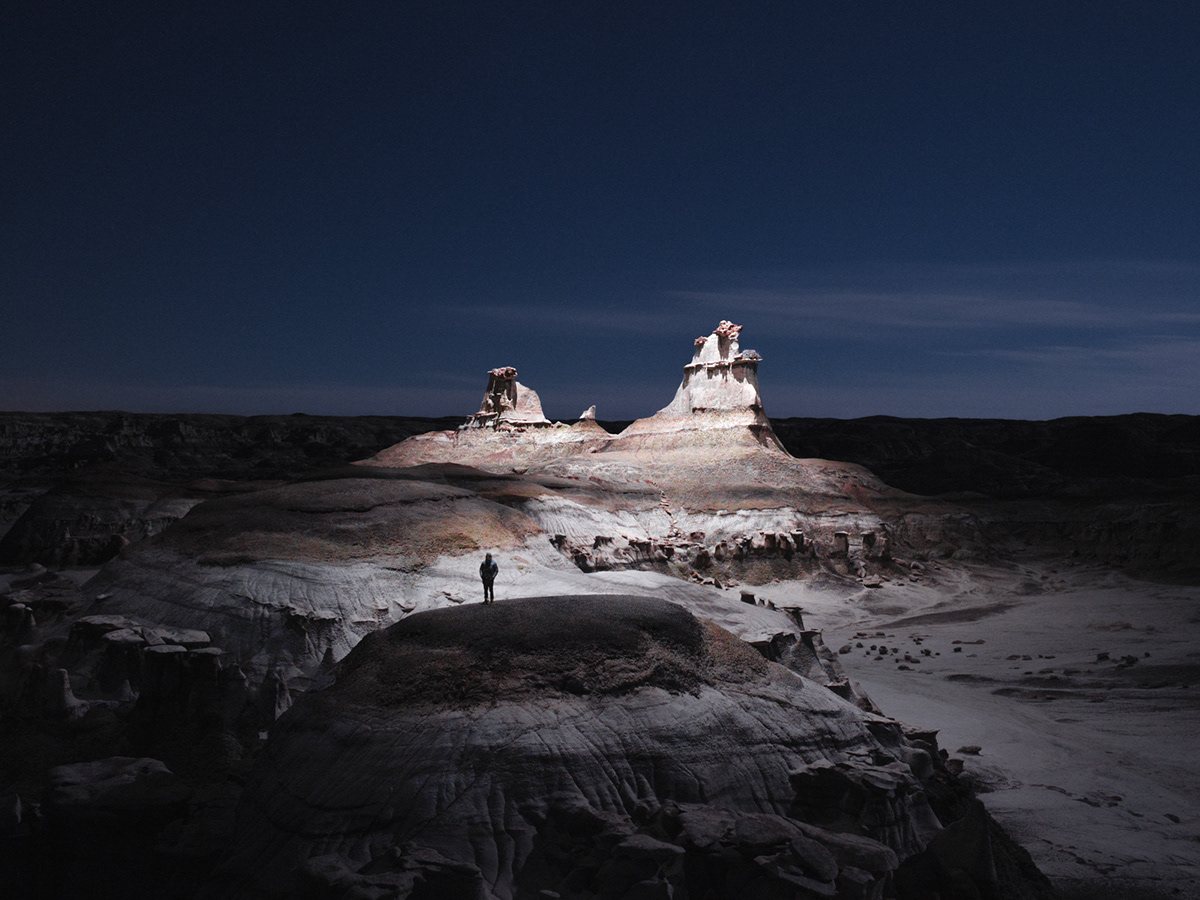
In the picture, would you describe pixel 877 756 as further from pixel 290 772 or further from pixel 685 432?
pixel 685 432

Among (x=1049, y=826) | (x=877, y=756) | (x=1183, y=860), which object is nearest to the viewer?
(x=877, y=756)

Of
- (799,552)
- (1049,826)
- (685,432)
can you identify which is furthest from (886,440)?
(1049,826)

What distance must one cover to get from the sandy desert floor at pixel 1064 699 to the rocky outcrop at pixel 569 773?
106 inches

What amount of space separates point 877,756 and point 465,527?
12113mm

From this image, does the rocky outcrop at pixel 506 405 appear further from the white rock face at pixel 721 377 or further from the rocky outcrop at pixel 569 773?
the rocky outcrop at pixel 569 773

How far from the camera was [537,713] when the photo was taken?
277 inches

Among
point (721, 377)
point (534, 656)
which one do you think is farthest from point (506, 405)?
point (534, 656)

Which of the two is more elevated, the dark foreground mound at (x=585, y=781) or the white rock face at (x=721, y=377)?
the white rock face at (x=721, y=377)

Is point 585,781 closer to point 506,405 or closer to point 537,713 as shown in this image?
point 537,713

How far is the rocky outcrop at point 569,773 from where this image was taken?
593cm

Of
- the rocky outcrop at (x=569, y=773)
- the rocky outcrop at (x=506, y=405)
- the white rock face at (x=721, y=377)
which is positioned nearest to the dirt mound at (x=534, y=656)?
the rocky outcrop at (x=569, y=773)

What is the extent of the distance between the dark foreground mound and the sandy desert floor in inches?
81.3

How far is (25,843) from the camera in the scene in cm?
714

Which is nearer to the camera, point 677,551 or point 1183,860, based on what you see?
point 1183,860
